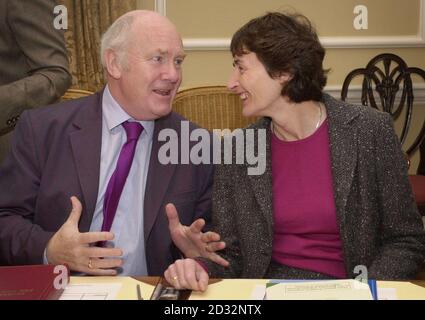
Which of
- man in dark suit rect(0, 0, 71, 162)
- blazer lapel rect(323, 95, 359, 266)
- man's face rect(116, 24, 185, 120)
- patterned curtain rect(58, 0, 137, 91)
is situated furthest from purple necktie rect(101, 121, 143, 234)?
patterned curtain rect(58, 0, 137, 91)

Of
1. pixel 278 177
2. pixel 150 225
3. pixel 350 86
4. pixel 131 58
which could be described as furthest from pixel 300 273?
pixel 350 86

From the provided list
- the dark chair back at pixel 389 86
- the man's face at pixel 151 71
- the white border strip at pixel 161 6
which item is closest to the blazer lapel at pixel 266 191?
the man's face at pixel 151 71

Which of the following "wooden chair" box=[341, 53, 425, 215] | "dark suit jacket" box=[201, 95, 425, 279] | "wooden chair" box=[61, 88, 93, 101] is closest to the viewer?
"dark suit jacket" box=[201, 95, 425, 279]

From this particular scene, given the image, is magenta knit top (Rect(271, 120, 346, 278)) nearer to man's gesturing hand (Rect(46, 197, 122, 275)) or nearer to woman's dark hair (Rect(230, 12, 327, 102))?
woman's dark hair (Rect(230, 12, 327, 102))

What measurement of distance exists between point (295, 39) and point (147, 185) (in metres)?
0.68

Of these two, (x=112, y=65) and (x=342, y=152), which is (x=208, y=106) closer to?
(x=112, y=65)

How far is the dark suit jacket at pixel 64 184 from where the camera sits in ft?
6.66

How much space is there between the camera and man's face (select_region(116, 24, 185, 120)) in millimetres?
2156

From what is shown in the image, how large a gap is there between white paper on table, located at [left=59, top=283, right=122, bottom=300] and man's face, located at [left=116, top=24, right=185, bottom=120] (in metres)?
0.81

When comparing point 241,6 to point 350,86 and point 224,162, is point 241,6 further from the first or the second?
point 224,162

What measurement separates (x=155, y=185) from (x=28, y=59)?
A: 0.71 m

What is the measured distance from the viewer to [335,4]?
175 inches

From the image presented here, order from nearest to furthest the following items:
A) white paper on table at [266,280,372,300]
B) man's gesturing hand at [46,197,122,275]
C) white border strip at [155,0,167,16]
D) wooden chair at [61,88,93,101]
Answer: white paper on table at [266,280,372,300]
man's gesturing hand at [46,197,122,275]
wooden chair at [61,88,93,101]
white border strip at [155,0,167,16]

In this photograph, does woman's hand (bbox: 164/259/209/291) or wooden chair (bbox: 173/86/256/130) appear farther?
wooden chair (bbox: 173/86/256/130)
